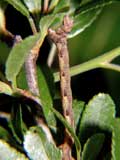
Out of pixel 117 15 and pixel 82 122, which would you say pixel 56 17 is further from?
pixel 117 15

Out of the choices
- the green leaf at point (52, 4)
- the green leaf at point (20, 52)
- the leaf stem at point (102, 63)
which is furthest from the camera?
the leaf stem at point (102, 63)

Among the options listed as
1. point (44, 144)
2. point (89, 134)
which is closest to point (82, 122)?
point (89, 134)

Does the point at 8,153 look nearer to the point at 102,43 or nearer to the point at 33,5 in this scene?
the point at 33,5

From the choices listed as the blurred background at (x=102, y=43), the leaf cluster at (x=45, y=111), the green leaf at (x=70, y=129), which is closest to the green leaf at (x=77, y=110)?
the leaf cluster at (x=45, y=111)

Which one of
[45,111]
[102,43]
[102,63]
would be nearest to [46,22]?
[45,111]

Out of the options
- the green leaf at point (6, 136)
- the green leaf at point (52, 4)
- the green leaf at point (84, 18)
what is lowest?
the green leaf at point (6, 136)

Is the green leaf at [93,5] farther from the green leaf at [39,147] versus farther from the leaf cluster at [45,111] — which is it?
the green leaf at [39,147]
